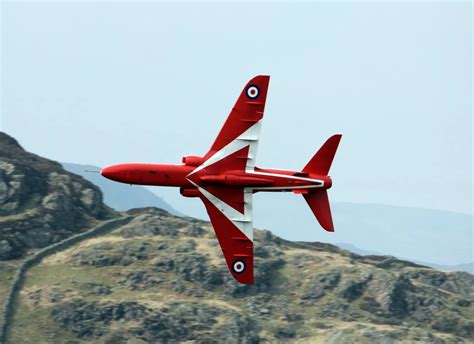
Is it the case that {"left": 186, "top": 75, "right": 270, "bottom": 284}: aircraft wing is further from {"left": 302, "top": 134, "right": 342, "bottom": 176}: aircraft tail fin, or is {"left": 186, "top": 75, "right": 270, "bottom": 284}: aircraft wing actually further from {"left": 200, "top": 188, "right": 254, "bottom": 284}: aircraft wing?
{"left": 302, "top": 134, "right": 342, "bottom": 176}: aircraft tail fin

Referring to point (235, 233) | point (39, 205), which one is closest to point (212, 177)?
point (235, 233)

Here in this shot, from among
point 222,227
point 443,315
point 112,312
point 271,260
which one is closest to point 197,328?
point 112,312

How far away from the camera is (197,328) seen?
13050 centimetres

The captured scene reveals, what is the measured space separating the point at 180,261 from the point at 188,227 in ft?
38.9

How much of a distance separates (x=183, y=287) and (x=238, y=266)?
281ft

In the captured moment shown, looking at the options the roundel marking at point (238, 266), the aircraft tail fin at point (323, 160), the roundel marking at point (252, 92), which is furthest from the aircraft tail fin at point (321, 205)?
the roundel marking at point (252, 92)

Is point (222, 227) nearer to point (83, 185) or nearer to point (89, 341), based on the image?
point (89, 341)

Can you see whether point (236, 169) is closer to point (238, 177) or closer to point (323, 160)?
point (238, 177)

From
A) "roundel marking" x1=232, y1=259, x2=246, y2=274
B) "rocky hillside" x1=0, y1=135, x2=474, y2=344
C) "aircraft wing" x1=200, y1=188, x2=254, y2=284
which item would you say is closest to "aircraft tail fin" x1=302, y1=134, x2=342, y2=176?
"aircraft wing" x1=200, y1=188, x2=254, y2=284

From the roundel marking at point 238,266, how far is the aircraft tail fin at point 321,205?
6012mm

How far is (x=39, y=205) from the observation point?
156 metres

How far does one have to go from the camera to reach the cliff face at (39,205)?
147 m

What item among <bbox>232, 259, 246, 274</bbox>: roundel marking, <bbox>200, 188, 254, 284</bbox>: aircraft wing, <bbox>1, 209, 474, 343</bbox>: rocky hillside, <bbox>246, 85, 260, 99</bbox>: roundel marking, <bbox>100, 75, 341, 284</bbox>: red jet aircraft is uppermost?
<bbox>246, 85, 260, 99</bbox>: roundel marking

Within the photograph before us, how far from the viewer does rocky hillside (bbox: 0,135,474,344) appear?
130 m
